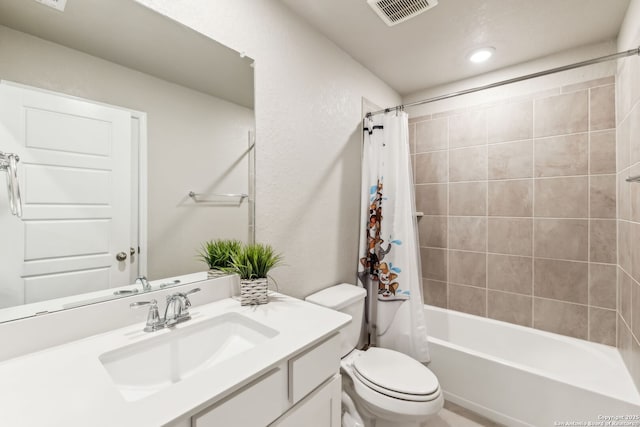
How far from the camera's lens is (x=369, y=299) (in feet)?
6.81

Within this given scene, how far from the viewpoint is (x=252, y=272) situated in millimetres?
1213

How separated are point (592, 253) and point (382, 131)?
5.32 ft

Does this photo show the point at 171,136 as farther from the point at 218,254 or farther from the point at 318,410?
the point at 318,410

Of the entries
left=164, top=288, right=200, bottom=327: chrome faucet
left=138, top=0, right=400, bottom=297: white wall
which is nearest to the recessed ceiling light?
left=138, top=0, right=400, bottom=297: white wall

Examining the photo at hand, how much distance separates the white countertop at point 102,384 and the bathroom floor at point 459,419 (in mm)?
1299

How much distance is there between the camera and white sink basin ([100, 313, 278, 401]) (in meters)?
0.82

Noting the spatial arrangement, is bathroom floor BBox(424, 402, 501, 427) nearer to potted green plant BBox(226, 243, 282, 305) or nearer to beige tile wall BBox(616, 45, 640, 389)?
beige tile wall BBox(616, 45, 640, 389)

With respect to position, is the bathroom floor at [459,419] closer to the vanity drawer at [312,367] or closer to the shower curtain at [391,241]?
the shower curtain at [391,241]

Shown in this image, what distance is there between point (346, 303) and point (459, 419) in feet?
3.36

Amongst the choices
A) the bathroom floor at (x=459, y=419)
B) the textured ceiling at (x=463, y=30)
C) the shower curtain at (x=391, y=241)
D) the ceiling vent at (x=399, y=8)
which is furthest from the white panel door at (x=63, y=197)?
the bathroom floor at (x=459, y=419)

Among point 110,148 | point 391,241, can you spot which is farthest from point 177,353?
point 391,241

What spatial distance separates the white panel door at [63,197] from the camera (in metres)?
0.79

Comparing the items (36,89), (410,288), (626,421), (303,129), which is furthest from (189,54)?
(626,421)

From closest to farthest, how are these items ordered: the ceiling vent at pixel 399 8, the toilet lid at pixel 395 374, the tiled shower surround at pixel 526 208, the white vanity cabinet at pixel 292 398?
the white vanity cabinet at pixel 292 398 < the toilet lid at pixel 395 374 < the ceiling vent at pixel 399 8 < the tiled shower surround at pixel 526 208
